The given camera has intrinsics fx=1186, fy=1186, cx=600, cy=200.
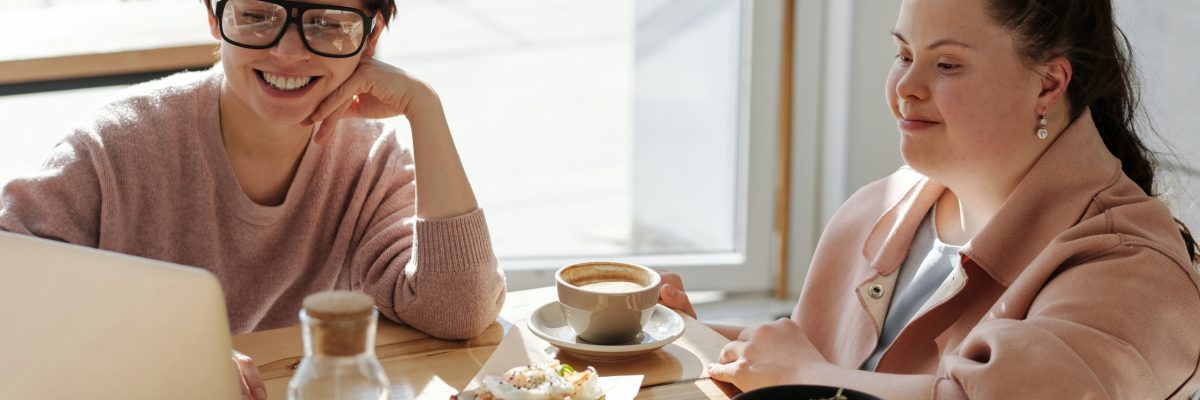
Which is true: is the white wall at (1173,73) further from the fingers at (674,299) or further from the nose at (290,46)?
the nose at (290,46)

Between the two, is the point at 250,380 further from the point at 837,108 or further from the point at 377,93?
the point at 837,108

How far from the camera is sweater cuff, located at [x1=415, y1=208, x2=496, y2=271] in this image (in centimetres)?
152

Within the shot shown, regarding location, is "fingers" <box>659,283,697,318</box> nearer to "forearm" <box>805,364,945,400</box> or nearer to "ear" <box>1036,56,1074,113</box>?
"forearm" <box>805,364,945,400</box>

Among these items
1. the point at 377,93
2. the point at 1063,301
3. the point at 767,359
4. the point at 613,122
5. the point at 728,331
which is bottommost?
the point at 613,122

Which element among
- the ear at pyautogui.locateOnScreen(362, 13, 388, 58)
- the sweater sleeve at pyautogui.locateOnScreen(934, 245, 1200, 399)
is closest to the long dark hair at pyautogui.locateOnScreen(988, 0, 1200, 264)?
the sweater sleeve at pyautogui.locateOnScreen(934, 245, 1200, 399)

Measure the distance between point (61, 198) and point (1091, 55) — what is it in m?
1.27

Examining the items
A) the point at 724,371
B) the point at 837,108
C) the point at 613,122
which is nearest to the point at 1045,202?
the point at 724,371

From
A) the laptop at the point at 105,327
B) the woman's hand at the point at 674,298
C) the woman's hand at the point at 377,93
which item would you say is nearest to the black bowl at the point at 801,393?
the laptop at the point at 105,327

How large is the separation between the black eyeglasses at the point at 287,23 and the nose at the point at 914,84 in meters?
0.69

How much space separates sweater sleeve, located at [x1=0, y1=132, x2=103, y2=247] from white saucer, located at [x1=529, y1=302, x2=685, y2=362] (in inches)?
23.9

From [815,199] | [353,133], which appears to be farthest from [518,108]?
[353,133]

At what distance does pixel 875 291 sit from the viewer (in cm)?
151

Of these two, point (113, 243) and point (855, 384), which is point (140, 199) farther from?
point (855, 384)

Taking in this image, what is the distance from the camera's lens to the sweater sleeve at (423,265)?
4.74 ft
